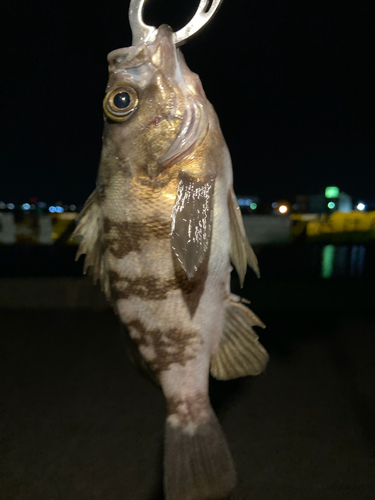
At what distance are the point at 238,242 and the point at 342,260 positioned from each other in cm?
817

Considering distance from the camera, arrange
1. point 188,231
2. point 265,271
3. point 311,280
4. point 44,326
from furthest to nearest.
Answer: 1. point 265,271
2. point 311,280
3. point 44,326
4. point 188,231

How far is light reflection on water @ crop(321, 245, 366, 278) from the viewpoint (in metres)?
7.15

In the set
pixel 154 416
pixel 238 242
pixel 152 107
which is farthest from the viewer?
pixel 154 416

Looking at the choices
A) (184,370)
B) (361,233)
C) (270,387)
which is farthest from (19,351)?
(361,233)

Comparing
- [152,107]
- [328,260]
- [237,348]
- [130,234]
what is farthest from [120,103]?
[328,260]

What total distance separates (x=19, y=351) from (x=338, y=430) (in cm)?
398

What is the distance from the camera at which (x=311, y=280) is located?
560cm

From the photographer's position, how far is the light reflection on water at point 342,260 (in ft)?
23.5

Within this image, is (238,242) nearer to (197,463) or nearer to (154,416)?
(197,463)

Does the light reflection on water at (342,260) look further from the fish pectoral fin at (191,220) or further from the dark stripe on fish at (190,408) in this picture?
the fish pectoral fin at (191,220)

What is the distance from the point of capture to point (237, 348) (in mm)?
1430

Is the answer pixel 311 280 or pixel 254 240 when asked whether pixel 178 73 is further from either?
pixel 254 240

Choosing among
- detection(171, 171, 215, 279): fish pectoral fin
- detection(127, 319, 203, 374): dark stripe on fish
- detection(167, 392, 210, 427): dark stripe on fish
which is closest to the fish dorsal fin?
detection(127, 319, 203, 374): dark stripe on fish

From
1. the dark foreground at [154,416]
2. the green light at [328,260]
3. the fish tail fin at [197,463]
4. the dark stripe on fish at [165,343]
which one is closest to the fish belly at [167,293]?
the dark stripe on fish at [165,343]
